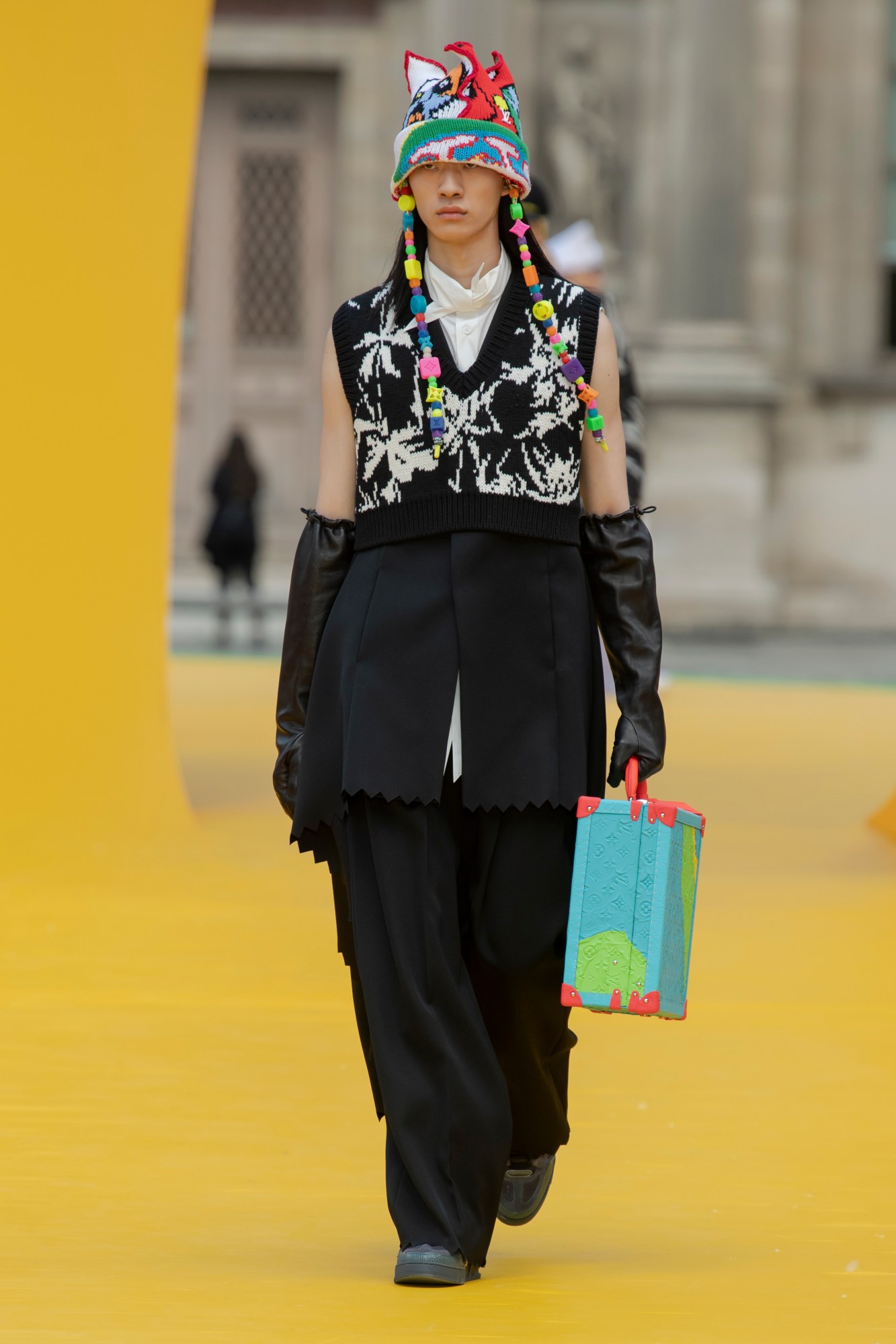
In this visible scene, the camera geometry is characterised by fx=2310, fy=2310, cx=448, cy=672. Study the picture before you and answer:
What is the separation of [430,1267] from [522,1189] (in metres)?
0.33

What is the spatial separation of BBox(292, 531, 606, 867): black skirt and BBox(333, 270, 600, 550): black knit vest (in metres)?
0.04

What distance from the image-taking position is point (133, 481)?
23.7 ft

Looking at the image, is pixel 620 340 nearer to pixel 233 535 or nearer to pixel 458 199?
pixel 458 199

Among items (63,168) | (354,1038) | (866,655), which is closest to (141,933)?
(354,1038)

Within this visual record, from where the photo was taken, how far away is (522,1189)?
11.5 ft

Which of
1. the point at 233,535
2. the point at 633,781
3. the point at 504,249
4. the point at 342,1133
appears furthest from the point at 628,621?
the point at 233,535

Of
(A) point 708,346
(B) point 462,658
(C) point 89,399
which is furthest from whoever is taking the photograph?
(A) point 708,346

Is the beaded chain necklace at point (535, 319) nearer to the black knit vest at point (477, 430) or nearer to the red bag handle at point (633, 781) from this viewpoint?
the black knit vest at point (477, 430)

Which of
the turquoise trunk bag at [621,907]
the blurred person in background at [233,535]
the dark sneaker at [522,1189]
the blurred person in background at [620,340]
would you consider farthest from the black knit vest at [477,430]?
the blurred person in background at [233,535]

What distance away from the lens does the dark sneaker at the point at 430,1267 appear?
10.6ft

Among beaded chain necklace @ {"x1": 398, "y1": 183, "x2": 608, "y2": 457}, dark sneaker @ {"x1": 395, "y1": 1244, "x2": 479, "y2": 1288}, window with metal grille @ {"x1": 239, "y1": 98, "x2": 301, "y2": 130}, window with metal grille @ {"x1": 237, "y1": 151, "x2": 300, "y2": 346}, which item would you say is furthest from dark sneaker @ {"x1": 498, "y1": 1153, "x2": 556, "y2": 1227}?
window with metal grille @ {"x1": 239, "y1": 98, "x2": 301, "y2": 130}

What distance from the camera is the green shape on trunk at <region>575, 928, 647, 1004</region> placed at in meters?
3.23

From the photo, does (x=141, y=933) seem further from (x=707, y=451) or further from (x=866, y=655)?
(x=707, y=451)

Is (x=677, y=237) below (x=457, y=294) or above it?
above
